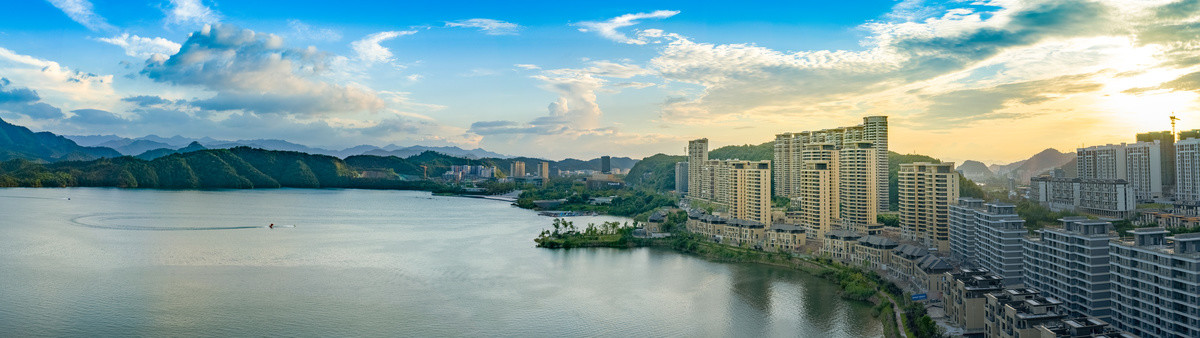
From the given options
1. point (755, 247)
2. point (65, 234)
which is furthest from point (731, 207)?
point (65, 234)

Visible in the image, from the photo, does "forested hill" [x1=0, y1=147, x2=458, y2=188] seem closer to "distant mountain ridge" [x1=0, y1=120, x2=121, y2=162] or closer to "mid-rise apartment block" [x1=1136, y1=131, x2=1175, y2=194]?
"distant mountain ridge" [x1=0, y1=120, x2=121, y2=162]

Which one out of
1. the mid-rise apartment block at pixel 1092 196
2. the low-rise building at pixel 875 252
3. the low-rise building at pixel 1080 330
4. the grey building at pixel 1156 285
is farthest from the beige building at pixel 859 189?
the low-rise building at pixel 1080 330

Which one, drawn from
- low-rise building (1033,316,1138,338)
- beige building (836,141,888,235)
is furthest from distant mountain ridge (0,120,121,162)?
low-rise building (1033,316,1138,338)

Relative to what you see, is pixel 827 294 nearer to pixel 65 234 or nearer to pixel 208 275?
pixel 208 275

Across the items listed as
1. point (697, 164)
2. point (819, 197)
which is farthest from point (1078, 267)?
point (697, 164)

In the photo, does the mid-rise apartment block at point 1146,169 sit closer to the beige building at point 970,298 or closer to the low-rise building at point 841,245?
the low-rise building at point 841,245

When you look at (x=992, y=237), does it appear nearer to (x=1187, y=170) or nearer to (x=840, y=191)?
(x=840, y=191)
